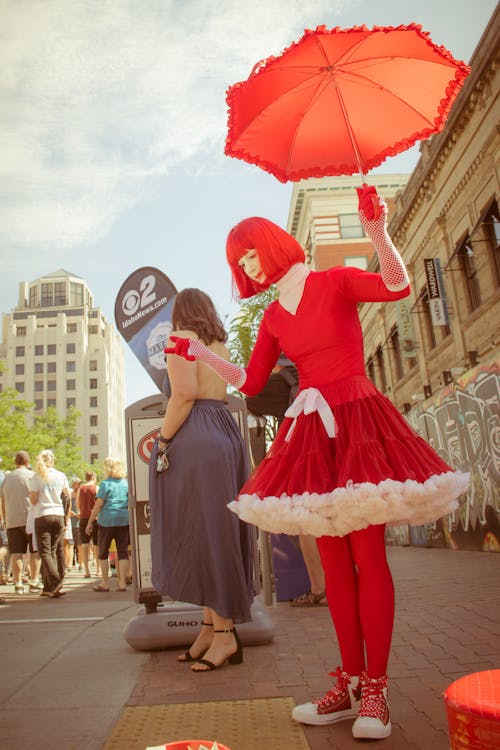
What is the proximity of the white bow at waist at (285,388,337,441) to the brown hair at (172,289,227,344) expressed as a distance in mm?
1196

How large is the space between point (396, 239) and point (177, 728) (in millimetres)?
19248

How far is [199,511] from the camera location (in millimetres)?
3654

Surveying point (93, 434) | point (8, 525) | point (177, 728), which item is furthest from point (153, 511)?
point (93, 434)

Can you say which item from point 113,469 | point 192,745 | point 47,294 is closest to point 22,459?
point 113,469

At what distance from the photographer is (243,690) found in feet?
10.1

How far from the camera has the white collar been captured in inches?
111

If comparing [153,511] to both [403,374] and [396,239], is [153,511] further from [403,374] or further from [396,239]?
[403,374]

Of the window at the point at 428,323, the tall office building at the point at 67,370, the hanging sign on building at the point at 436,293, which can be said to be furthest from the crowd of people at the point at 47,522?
the tall office building at the point at 67,370

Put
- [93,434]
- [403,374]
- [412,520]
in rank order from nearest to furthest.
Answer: [412,520], [403,374], [93,434]

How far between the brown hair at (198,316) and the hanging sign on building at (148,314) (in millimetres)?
1467

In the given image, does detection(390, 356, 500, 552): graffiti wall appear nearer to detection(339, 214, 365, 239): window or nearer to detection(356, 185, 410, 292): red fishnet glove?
detection(356, 185, 410, 292): red fishnet glove

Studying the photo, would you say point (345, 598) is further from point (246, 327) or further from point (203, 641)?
point (246, 327)

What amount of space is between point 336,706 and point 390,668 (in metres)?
0.96

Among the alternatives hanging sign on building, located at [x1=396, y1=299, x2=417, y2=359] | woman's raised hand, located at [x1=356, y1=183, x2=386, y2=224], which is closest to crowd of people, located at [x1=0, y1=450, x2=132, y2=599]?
woman's raised hand, located at [x1=356, y1=183, x2=386, y2=224]
